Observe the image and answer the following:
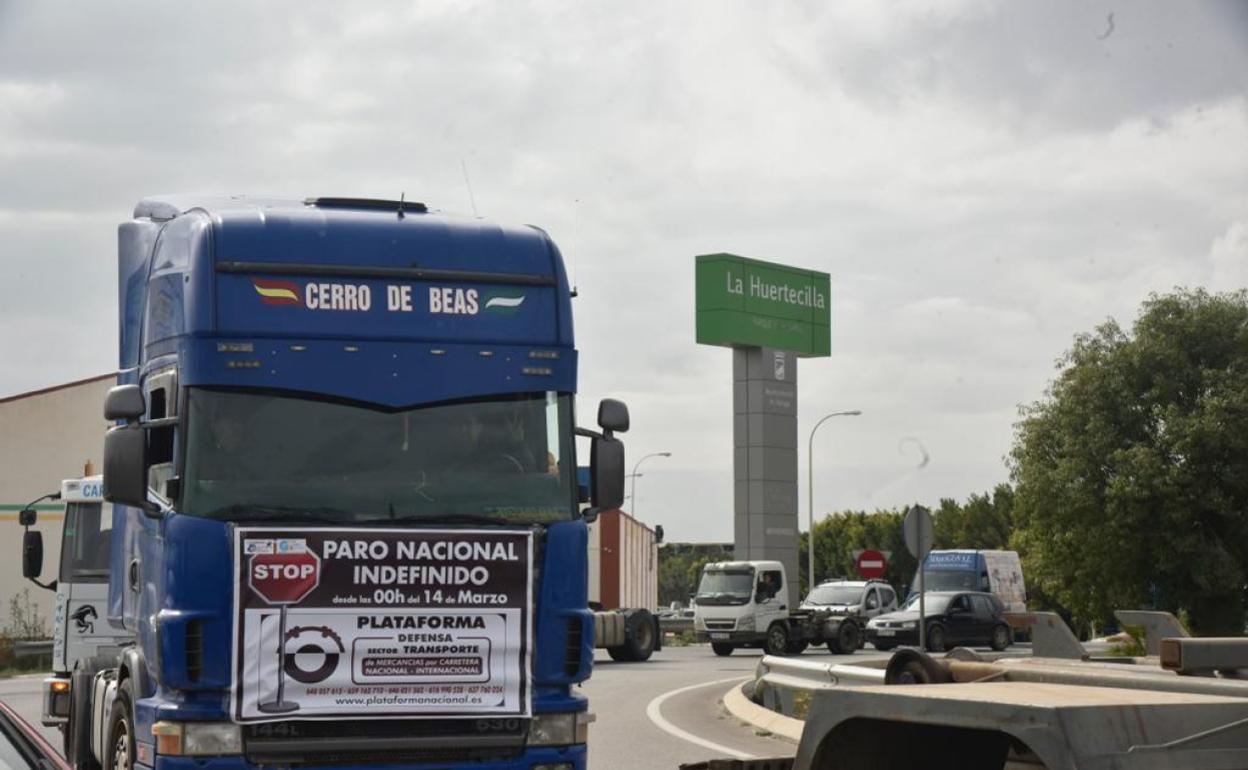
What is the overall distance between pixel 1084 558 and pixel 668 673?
9152 millimetres

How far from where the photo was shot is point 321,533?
827 cm

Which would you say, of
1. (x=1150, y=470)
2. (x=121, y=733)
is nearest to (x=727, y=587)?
(x=1150, y=470)

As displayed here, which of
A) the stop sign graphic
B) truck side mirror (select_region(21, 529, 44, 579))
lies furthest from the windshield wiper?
the stop sign graphic

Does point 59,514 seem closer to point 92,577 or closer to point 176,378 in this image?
point 92,577

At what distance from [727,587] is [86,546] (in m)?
27.0

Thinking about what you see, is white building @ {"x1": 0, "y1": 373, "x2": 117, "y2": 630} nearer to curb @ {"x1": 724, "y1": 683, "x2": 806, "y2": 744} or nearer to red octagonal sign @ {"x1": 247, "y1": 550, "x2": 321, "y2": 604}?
curb @ {"x1": 724, "y1": 683, "x2": 806, "y2": 744}

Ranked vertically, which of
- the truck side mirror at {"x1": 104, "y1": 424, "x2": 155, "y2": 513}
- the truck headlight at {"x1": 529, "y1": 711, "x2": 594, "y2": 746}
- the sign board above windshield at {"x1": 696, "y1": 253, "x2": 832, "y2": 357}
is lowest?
the truck headlight at {"x1": 529, "y1": 711, "x2": 594, "y2": 746}

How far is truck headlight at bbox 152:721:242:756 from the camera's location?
815 cm

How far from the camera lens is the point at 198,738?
8156 millimetres

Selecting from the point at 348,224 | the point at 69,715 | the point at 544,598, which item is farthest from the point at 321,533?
the point at 69,715

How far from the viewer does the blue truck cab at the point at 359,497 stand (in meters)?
8.21

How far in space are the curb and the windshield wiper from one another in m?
8.87

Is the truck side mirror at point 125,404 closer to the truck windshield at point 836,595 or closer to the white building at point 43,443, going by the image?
the truck windshield at point 836,595

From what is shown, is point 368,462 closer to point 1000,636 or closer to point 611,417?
point 611,417
